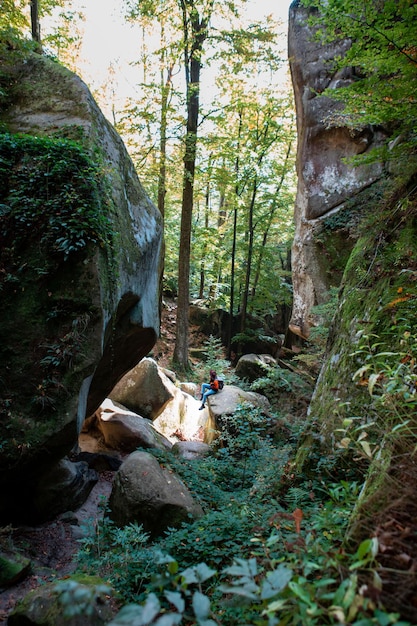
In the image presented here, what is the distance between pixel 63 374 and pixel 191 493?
2.51m

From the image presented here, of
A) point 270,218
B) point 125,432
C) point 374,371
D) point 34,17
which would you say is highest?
point 34,17

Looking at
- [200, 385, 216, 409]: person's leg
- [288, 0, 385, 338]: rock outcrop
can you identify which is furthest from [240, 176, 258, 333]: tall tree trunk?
[200, 385, 216, 409]: person's leg

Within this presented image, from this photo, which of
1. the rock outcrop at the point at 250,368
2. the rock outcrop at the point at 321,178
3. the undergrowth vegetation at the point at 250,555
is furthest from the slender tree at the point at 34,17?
the rock outcrop at the point at 250,368

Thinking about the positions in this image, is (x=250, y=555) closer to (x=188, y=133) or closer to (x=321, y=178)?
(x=321, y=178)

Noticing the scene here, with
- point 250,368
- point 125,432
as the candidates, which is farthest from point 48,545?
point 250,368

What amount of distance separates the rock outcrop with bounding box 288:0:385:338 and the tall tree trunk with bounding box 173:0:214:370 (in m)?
3.47

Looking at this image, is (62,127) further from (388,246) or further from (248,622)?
(248,622)

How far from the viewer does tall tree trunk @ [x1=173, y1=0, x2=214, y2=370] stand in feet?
39.9

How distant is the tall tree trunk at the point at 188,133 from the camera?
39.9 feet

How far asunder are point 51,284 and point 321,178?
10.2m

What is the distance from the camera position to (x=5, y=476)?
4.54 metres

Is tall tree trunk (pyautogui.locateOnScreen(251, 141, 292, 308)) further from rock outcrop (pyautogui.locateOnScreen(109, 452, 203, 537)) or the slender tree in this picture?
rock outcrop (pyautogui.locateOnScreen(109, 452, 203, 537))

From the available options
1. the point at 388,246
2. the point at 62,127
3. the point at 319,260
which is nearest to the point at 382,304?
the point at 388,246

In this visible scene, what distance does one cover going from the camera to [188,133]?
12047 millimetres
